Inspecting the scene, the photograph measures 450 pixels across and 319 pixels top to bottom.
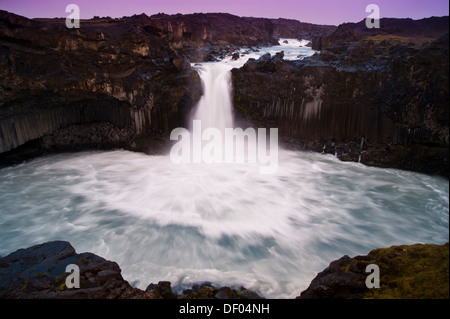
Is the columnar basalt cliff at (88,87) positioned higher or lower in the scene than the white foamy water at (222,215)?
higher

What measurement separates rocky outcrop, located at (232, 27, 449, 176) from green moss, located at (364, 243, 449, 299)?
6.60 m

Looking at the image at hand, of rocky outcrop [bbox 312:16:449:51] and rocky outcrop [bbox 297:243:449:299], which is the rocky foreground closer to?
rocky outcrop [bbox 297:243:449:299]

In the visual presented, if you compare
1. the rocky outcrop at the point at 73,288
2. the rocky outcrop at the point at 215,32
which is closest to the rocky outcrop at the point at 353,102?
the rocky outcrop at the point at 215,32

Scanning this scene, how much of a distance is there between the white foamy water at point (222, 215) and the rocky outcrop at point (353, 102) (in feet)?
3.09

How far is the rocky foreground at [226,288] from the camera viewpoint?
2.58m

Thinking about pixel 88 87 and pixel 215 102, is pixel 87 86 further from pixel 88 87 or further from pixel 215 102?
pixel 215 102

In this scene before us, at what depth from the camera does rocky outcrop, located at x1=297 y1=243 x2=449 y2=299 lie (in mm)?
2416

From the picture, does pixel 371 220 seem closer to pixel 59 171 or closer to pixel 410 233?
pixel 410 233

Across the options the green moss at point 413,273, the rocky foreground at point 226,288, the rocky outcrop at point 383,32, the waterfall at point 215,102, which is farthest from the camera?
the waterfall at point 215,102

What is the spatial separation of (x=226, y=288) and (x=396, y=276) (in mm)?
1871

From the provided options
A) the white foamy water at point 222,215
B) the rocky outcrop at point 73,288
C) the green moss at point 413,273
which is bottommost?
the white foamy water at point 222,215

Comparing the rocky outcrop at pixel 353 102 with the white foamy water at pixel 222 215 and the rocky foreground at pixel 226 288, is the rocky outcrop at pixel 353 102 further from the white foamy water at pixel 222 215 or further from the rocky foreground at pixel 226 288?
the rocky foreground at pixel 226 288

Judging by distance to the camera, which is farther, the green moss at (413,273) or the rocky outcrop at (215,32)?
the rocky outcrop at (215,32)

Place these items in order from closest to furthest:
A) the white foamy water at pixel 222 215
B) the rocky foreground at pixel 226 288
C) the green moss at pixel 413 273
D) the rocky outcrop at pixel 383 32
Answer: the green moss at pixel 413 273, the rocky foreground at pixel 226 288, the white foamy water at pixel 222 215, the rocky outcrop at pixel 383 32
